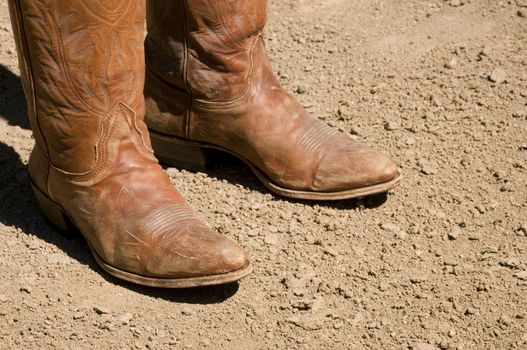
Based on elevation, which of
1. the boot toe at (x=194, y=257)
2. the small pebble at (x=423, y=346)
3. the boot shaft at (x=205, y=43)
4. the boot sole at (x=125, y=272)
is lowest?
the small pebble at (x=423, y=346)

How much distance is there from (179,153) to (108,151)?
19.4 inches

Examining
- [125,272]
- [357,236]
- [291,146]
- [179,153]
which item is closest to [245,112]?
[291,146]

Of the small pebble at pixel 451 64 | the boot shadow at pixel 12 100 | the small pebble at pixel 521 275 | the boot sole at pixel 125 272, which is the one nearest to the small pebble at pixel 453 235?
the small pebble at pixel 521 275

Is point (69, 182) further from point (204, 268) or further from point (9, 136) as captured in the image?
point (9, 136)

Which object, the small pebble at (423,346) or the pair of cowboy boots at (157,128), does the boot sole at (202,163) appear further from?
the small pebble at (423,346)

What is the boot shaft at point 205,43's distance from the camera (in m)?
2.40

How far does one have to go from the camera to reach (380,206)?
2.60m

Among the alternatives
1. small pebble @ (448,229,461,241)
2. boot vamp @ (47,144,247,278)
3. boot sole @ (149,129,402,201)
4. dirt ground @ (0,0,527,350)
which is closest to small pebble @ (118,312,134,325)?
dirt ground @ (0,0,527,350)

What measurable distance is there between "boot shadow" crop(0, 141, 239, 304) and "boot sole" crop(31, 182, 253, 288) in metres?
0.03

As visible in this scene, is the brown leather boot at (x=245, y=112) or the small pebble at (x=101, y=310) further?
the brown leather boot at (x=245, y=112)

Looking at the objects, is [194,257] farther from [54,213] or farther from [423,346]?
[423,346]

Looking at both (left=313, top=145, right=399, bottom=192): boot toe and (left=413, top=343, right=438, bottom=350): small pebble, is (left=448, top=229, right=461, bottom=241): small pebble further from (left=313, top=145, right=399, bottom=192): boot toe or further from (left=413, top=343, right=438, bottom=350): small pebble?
(left=413, top=343, right=438, bottom=350): small pebble

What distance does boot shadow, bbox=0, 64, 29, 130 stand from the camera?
2910mm

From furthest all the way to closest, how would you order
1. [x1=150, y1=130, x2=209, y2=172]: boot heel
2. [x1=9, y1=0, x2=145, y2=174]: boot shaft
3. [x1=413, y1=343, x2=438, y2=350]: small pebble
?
[x1=150, y1=130, x2=209, y2=172]: boot heel
[x1=413, y1=343, x2=438, y2=350]: small pebble
[x1=9, y1=0, x2=145, y2=174]: boot shaft
